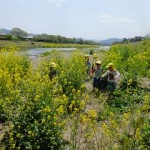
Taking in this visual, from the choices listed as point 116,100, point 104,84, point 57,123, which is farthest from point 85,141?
point 104,84

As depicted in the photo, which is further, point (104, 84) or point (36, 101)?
point (104, 84)

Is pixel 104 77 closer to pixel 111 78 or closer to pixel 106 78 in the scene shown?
pixel 106 78

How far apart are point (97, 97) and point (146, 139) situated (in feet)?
15.8

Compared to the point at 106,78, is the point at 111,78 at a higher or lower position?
higher

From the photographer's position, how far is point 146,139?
637 cm

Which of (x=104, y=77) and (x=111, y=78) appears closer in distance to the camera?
(x=111, y=78)

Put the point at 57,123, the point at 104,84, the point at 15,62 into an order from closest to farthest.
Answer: the point at 57,123 → the point at 104,84 → the point at 15,62

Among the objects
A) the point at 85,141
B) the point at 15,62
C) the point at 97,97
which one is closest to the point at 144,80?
the point at 97,97

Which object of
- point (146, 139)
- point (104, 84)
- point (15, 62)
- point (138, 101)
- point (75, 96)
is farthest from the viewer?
point (15, 62)

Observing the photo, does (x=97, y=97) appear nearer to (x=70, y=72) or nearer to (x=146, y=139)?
(x=70, y=72)

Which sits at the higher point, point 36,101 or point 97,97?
point 36,101

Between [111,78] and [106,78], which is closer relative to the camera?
[111,78]

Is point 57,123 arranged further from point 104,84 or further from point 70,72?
point 104,84

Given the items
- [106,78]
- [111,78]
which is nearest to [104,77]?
[106,78]
